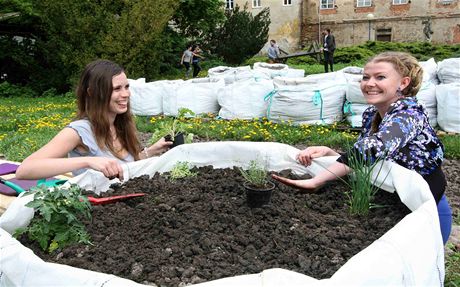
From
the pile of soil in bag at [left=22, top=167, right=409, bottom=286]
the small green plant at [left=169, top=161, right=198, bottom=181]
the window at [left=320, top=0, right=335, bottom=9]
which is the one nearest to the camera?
the pile of soil in bag at [left=22, top=167, right=409, bottom=286]

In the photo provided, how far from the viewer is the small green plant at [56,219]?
1627 mm

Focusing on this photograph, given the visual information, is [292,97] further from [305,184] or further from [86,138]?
[305,184]

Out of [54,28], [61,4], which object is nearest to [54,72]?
[54,28]

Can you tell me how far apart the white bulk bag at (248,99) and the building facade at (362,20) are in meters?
22.0

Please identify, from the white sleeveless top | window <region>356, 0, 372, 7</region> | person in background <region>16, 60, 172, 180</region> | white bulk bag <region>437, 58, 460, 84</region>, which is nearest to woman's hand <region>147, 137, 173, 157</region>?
person in background <region>16, 60, 172, 180</region>

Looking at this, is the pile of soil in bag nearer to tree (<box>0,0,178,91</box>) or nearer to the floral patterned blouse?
the floral patterned blouse

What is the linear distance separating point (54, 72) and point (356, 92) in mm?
11568

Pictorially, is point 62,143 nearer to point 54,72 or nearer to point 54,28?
point 54,28

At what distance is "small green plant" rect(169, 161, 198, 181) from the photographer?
2.34 meters

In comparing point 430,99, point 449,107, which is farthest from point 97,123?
point 430,99

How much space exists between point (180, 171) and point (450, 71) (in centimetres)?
725

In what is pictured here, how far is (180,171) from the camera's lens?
2.37 meters

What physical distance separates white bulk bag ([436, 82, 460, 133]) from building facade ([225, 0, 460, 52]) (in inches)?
870

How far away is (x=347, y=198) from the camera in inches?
78.9
